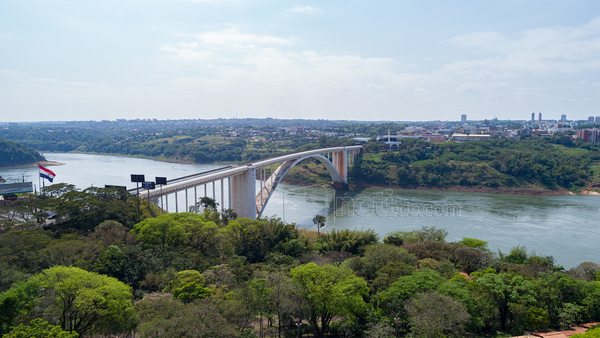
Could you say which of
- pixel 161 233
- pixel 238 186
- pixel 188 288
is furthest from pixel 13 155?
pixel 188 288

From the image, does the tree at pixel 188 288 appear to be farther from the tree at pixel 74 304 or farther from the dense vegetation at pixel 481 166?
the dense vegetation at pixel 481 166

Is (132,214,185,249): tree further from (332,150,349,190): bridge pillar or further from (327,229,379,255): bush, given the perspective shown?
(332,150,349,190): bridge pillar

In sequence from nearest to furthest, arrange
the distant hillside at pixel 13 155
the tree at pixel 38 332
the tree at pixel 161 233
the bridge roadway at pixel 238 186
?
the tree at pixel 38 332, the tree at pixel 161 233, the bridge roadway at pixel 238 186, the distant hillside at pixel 13 155

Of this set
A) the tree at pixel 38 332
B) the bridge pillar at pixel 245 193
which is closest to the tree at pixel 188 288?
the tree at pixel 38 332

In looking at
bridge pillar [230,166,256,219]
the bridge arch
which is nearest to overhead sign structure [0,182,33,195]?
bridge pillar [230,166,256,219]

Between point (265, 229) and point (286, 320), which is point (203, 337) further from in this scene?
point (265, 229)

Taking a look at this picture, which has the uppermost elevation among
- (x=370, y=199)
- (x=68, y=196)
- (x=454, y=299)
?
(x=68, y=196)

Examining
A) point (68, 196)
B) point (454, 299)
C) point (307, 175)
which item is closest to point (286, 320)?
point (454, 299)
